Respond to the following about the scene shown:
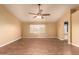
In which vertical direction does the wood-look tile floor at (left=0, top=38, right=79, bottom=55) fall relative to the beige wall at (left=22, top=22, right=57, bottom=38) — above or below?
below

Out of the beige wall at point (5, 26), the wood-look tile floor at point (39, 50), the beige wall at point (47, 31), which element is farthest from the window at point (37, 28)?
the wood-look tile floor at point (39, 50)

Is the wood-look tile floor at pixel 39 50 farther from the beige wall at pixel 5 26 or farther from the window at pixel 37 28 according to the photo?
the window at pixel 37 28

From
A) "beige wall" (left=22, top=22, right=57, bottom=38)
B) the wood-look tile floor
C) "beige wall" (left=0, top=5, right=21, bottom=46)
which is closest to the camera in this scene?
the wood-look tile floor

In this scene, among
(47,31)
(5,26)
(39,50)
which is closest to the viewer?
(39,50)

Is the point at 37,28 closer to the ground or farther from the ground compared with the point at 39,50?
farther from the ground

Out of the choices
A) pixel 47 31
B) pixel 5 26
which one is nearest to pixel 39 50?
pixel 5 26

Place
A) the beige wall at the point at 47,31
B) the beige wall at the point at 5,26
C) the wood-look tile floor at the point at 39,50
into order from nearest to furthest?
1. the wood-look tile floor at the point at 39,50
2. the beige wall at the point at 5,26
3. the beige wall at the point at 47,31

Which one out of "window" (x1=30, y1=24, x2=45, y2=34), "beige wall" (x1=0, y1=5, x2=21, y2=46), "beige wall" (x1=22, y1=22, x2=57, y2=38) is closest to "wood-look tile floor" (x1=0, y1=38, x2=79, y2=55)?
"beige wall" (x1=0, y1=5, x2=21, y2=46)

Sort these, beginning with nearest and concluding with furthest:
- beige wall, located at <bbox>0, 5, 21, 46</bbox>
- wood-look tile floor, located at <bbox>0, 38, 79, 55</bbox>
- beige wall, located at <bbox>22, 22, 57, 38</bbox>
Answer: wood-look tile floor, located at <bbox>0, 38, 79, 55</bbox> → beige wall, located at <bbox>0, 5, 21, 46</bbox> → beige wall, located at <bbox>22, 22, 57, 38</bbox>

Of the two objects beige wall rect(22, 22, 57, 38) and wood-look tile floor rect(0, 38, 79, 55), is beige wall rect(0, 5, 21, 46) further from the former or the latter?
beige wall rect(22, 22, 57, 38)

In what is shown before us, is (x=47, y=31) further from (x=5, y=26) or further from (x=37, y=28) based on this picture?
(x=5, y=26)

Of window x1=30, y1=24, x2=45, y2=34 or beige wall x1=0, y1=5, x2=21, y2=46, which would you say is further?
window x1=30, y1=24, x2=45, y2=34
